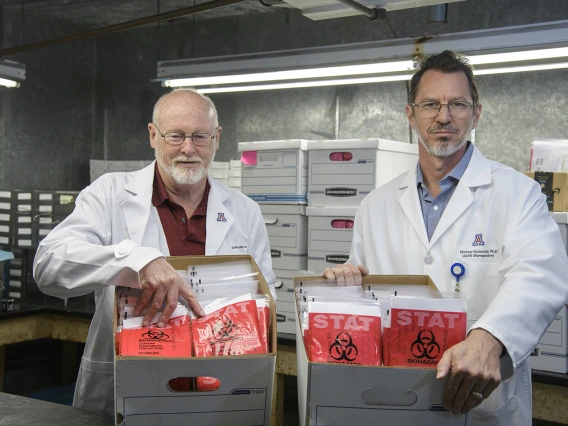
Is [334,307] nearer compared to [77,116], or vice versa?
[334,307]

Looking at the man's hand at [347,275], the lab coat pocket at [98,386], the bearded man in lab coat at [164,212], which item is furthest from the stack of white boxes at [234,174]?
the man's hand at [347,275]

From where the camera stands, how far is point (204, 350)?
1203 mm

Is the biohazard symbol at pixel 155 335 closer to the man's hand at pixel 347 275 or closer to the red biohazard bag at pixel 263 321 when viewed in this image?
the red biohazard bag at pixel 263 321

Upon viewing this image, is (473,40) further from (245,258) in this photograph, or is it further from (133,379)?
(133,379)

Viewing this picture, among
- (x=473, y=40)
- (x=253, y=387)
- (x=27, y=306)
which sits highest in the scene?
(x=473, y=40)

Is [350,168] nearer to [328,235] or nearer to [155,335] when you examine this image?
[328,235]

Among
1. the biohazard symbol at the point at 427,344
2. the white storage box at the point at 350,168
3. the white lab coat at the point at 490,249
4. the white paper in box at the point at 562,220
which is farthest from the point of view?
the white storage box at the point at 350,168

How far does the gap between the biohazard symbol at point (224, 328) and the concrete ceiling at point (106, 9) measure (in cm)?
528

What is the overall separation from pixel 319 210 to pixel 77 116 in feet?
15.1

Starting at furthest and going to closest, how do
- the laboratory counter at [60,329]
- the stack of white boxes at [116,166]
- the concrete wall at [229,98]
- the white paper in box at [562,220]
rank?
the stack of white boxes at [116,166], the concrete wall at [229,98], the laboratory counter at [60,329], the white paper in box at [562,220]

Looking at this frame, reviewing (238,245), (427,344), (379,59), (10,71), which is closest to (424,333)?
(427,344)

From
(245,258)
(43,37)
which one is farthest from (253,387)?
(43,37)

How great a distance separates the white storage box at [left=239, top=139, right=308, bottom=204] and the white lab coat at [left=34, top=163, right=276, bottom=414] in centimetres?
145

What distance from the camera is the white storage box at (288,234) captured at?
12.8 feet
